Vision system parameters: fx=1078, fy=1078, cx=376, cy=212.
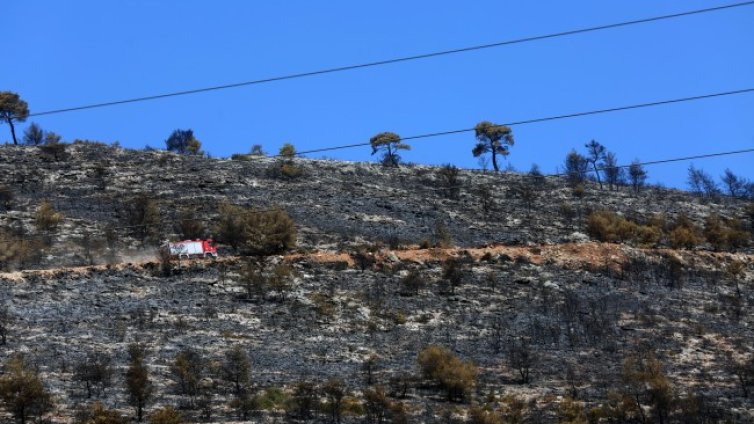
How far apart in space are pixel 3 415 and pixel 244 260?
21558 millimetres

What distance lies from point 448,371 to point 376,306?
10.4 m

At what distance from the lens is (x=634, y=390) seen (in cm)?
3616

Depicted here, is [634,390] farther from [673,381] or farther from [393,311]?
[393,311]

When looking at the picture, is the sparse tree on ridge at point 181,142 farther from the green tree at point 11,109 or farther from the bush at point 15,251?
the bush at point 15,251

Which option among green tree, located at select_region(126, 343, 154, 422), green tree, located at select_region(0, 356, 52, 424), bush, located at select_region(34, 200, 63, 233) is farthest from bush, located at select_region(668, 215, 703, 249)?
green tree, located at select_region(0, 356, 52, 424)

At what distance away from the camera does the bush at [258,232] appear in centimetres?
5419

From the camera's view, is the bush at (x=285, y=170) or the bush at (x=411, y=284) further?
the bush at (x=285, y=170)

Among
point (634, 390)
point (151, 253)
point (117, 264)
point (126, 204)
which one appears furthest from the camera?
point (126, 204)

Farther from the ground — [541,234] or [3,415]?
[541,234]

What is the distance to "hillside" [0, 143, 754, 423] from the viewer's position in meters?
34.9

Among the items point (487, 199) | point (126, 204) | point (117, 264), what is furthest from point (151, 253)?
point (487, 199)

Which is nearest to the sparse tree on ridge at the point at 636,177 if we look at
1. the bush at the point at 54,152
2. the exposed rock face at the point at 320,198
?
the exposed rock face at the point at 320,198

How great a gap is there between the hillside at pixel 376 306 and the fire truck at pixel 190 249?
3.87 feet

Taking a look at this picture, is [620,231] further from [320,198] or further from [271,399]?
[271,399]
